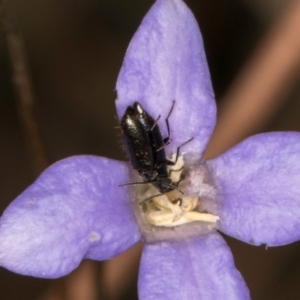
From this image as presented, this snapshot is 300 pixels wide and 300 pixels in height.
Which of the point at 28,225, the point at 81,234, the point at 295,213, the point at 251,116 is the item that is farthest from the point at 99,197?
the point at 251,116

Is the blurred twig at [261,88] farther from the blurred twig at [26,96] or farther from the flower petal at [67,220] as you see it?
the flower petal at [67,220]

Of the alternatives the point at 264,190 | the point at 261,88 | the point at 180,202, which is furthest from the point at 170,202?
the point at 261,88

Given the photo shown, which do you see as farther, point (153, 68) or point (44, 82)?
point (44, 82)

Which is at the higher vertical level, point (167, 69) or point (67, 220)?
point (167, 69)

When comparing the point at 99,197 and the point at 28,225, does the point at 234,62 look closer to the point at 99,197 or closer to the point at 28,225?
the point at 99,197

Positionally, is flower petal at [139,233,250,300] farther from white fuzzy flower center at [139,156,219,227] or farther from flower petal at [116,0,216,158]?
flower petal at [116,0,216,158]

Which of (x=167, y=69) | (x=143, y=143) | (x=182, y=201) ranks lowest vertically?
(x=182, y=201)

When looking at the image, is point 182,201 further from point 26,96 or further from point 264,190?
point 26,96
